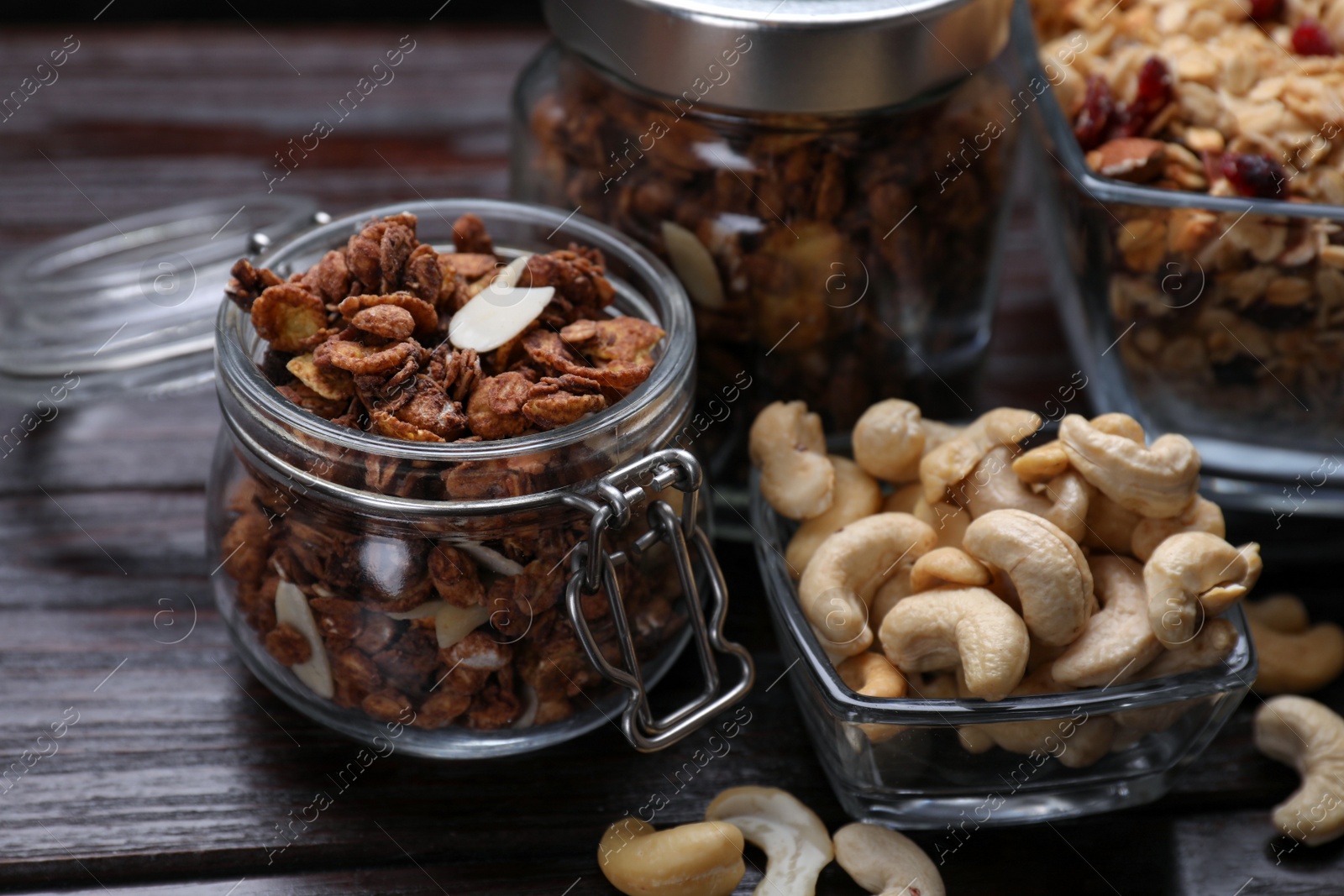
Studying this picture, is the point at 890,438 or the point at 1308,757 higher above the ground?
the point at 890,438

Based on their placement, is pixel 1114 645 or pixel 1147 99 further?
pixel 1147 99

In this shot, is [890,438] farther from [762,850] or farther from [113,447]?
[113,447]

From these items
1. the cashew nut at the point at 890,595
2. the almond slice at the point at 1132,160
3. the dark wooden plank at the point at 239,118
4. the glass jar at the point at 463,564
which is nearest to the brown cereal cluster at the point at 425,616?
the glass jar at the point at 463,564

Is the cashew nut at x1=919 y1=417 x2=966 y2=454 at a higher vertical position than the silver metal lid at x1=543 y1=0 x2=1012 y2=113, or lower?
lower

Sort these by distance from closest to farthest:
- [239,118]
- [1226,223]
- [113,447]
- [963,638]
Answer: [963,638]
[1226,223]
[113,447]
[239,118]

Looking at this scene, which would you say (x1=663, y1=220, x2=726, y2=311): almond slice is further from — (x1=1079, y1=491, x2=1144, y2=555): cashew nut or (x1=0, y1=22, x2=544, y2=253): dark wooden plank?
(x1=0, y1=22, x2=544, y2=253): dark wooden plank

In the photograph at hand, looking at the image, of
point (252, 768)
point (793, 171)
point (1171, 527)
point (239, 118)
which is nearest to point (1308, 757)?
point (1171, 527)

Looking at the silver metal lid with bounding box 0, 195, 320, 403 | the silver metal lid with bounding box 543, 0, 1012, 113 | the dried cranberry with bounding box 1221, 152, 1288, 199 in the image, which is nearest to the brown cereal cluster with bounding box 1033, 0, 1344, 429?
the dried cranberry with bounding box 1221, 152, 1288, 199
